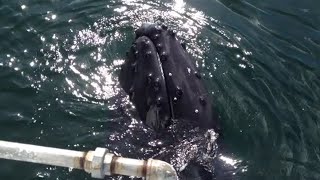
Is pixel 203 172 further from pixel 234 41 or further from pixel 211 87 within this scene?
pixel 234 41

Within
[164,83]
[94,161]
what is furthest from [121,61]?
[94,161]

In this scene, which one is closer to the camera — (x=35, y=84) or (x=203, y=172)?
(x=203, y=172)

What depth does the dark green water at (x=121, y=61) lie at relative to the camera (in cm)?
793

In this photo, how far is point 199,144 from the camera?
6.84m

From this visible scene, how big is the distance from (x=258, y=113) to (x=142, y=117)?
262 centimetres

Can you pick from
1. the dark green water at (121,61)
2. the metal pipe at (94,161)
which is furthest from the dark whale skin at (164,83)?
the metal pipe at (94,161)

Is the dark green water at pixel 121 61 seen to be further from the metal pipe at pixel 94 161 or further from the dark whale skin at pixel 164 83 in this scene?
the metal pipe at pixel 94 161

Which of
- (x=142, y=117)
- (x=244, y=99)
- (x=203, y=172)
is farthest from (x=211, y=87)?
(x=203, y=172)

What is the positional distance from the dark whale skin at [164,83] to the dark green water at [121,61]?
0.38m

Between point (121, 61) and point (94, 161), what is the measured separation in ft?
18.7

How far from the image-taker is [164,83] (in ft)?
22.4

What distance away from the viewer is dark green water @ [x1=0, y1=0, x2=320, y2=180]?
7.93 metres

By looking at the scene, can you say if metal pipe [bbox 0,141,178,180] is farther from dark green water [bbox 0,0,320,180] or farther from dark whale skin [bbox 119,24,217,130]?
dark green water [bbox 0,0,320,180]

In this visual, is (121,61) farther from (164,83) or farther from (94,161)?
(94,161)
